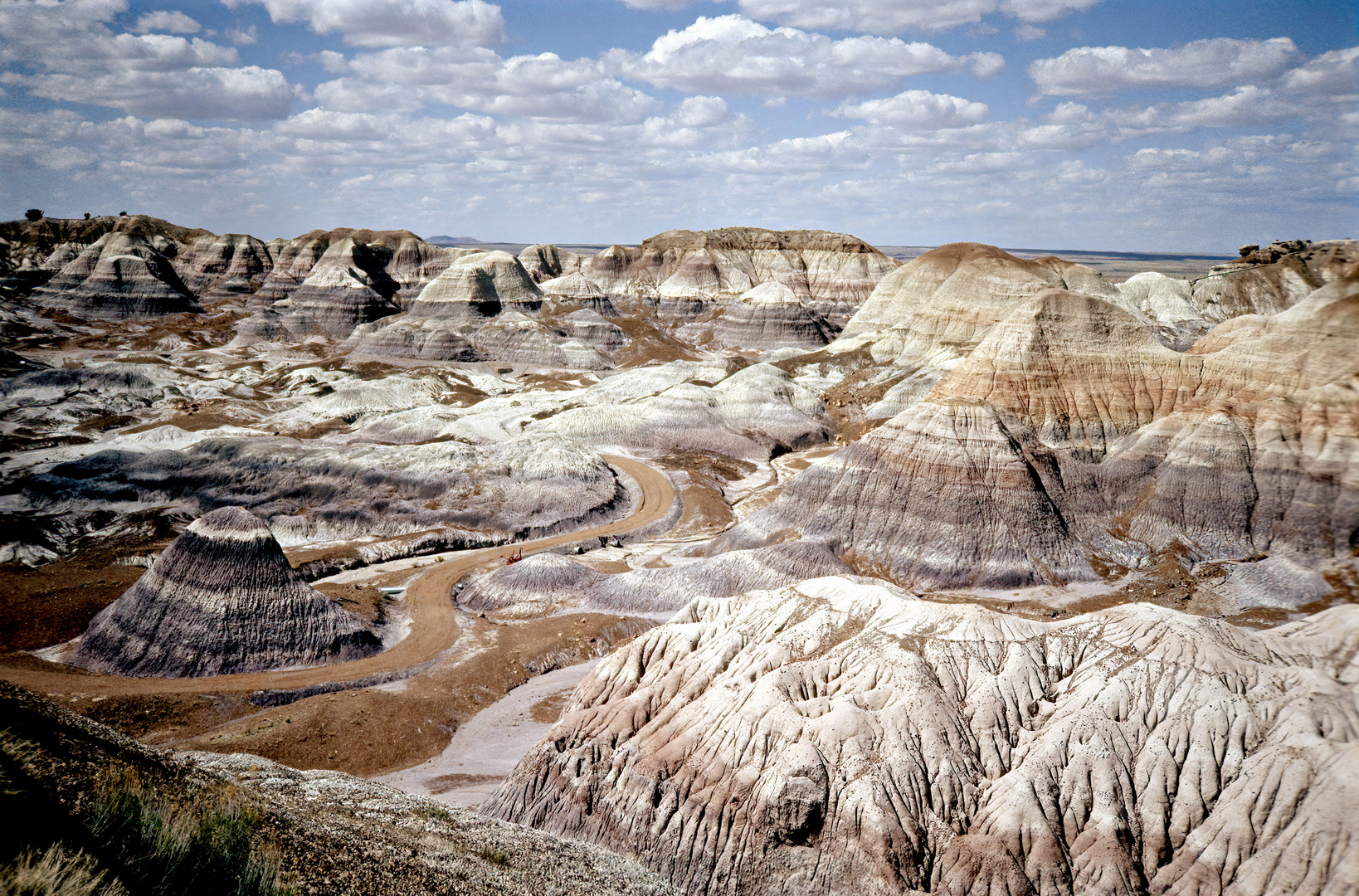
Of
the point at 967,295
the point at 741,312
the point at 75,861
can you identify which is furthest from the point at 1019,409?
the point at 741,312

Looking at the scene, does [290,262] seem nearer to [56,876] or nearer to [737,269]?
[737,269]

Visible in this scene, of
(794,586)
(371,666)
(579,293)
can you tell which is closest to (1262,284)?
(579,293)

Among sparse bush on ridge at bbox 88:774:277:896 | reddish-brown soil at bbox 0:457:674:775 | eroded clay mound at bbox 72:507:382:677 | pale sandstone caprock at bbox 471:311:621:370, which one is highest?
pale sandstone caprock at bbox 471:311:621:370

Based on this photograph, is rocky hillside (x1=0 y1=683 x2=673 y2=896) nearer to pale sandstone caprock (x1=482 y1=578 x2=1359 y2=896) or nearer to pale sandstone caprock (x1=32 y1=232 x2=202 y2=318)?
pale sandstone caprock (x1=482 y1=578 x2=1359 y2=896)

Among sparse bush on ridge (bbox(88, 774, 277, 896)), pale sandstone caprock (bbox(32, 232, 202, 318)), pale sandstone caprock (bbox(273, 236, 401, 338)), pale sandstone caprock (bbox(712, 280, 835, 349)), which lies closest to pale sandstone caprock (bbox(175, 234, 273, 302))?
pale sandstone caprock (bbox(32, 232, 202, 318))

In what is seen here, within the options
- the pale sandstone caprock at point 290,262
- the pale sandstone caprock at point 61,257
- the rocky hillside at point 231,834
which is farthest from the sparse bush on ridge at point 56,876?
the pale sandstone caprock at point 61,257

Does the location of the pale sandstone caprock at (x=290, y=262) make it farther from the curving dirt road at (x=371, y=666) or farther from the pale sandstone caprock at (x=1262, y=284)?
the pale sandstone caprock at (x=1262, y=284)
